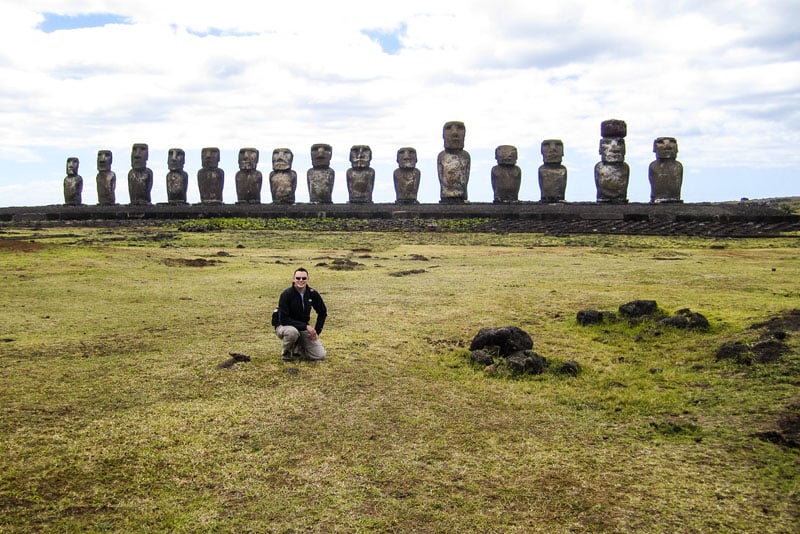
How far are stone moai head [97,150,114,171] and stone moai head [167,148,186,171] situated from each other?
11.2 ft

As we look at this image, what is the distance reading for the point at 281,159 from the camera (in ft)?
97.3

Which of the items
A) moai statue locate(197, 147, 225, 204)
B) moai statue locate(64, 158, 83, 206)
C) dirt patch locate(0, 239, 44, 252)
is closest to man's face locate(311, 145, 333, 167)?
moai statue locate(197, 147, 225, 204)

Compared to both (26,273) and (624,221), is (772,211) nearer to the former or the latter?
(624,221)

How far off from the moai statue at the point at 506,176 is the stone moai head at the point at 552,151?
1078 mm

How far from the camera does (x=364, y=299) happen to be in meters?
10.6

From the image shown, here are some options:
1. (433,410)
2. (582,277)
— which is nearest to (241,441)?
(433,410)

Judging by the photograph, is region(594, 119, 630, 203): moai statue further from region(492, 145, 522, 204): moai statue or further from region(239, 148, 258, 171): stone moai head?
region(239, 148, 258, 171): stone moai head

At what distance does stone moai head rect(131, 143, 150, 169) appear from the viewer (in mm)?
31672

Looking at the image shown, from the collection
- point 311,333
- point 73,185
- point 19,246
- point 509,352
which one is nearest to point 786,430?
point 509,352

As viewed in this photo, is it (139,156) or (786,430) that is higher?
(139,156)

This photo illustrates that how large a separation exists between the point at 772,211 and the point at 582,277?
40.9 ft

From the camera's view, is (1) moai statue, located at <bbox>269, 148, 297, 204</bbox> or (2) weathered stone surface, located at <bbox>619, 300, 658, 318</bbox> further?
(1) moai statue, located at <bbox>269, 148, 297, 204</bbox>

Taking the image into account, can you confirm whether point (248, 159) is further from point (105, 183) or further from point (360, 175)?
point (105, 183)

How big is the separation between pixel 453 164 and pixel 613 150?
17.9ft
